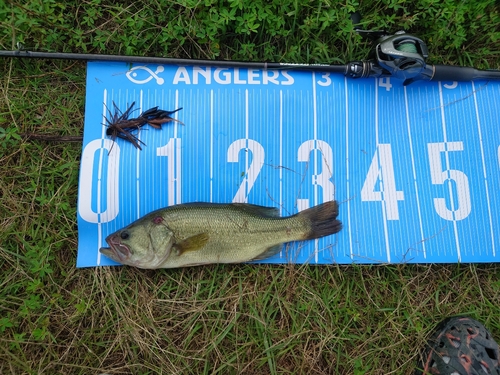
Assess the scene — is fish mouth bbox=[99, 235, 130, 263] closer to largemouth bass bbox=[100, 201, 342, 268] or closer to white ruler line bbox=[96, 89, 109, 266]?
largemouth bass bbox=[100, 201, 342, 268]

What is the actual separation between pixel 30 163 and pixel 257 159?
78.1 inches

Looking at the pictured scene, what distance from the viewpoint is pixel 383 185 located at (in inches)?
118

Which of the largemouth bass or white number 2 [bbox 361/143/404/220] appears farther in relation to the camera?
white number 2 [bbox 361/143/404/220]

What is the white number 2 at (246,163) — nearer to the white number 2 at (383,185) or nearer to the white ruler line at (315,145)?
the white ruler line at (315,145)

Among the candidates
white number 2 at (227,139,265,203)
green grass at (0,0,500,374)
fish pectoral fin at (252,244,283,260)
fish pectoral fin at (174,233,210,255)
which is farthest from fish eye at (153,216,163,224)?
fish pectoral fin at (252,244,283,260)

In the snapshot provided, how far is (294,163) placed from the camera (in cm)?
302

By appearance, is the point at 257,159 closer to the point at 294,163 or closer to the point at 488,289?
the point at 294,163

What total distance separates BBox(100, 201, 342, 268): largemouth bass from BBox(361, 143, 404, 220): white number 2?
0.53 m

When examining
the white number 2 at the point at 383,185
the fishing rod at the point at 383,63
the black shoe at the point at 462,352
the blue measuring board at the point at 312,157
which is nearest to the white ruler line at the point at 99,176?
the blue measuring board at the point at 312,157

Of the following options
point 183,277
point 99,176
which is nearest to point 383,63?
point 183,277

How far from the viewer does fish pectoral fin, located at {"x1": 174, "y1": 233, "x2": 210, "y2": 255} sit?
2646mm

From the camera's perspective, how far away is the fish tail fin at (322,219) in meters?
2.81

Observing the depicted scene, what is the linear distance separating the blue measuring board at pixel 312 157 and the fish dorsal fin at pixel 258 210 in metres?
0.11

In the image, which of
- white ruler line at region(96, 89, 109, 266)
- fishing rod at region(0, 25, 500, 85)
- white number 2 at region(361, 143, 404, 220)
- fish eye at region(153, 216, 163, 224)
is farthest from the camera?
white number 2 at region(361, 143, 404, 220)
